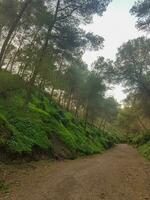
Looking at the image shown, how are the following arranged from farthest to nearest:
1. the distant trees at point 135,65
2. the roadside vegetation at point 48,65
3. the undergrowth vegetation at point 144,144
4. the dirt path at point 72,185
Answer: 1. the distant trees at point 135,65
2. the undergrowth vegetation at point 144,144
3. the roadside vegetation at point 48,65
4. the dirt path at point 72,185

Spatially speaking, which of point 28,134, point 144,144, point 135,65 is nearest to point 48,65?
point 28,134

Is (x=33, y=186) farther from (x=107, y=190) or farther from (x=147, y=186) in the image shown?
(x=147, y=186)

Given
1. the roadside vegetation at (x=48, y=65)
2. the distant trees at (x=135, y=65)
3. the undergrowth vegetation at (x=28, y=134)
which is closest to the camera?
the undergrowth vegetation at (x=28, y=134)

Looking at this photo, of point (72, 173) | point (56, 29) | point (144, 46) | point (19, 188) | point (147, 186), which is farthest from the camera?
point (144, 46)

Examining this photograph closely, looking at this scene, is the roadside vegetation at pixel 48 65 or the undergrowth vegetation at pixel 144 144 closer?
the roadside vegetation at pixel 48 65

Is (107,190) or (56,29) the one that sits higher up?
(56,29)

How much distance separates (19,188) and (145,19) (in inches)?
557

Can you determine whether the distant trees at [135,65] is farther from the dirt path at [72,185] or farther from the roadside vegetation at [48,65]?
the dirt path at [72,185]

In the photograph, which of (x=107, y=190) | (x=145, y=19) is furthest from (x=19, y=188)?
(x=145, y=19)

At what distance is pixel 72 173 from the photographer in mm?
14844

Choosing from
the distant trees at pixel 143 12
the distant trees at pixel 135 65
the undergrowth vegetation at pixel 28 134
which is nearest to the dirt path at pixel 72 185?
the undergrowth vegetation at pixel 28 134

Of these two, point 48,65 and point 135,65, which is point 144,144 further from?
point 48,65

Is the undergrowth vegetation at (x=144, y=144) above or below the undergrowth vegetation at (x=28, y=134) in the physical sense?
above

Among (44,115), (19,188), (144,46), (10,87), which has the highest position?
(144,46)
